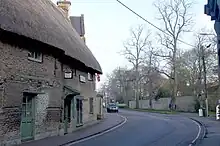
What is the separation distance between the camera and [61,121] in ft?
68.1

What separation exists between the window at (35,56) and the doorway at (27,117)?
1.74m

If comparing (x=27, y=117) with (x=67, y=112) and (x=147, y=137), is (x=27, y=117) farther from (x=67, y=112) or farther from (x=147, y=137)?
(x=147, y=137)

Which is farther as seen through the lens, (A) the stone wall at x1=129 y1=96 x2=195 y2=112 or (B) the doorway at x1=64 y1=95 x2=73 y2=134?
(A) the stone wall at x1=129 y1=96 x2=195 y2=112

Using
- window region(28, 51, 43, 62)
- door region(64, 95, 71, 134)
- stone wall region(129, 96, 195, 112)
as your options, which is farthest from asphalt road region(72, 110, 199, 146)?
stone wall region(129, 96, 195, 112)

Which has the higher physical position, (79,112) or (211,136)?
(79,112)

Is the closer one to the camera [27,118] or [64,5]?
[27,118]

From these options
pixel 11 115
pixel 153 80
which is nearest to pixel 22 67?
pixel 11 115

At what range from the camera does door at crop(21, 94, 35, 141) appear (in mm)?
16688

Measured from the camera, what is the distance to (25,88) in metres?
16.5

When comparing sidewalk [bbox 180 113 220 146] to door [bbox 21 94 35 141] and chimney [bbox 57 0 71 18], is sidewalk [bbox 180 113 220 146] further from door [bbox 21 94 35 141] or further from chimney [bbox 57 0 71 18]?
chimney [bbox 57 0 71 18]

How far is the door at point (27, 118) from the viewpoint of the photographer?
16688mm

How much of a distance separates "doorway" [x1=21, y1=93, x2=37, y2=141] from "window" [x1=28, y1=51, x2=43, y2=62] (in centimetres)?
174

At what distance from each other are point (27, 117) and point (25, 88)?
1497mm

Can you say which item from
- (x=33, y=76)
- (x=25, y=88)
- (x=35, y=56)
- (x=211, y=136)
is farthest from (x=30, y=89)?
(x=211, y=136)
